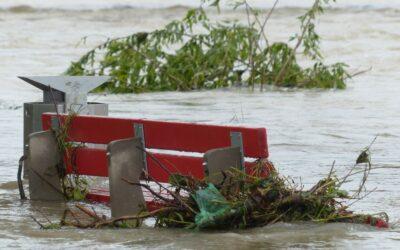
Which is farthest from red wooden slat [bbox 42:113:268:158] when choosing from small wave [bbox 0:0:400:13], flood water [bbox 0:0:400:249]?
small wave [bbox 0:0:400:13]

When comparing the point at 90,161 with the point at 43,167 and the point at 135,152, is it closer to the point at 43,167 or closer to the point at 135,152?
the point at 43,167

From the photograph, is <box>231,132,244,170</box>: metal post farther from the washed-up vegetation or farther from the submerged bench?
the washed-up vegetation

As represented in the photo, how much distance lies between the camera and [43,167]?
9125 millimetres

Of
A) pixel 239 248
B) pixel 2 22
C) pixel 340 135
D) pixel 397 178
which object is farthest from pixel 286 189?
pixel 2 22

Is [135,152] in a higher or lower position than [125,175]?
higher

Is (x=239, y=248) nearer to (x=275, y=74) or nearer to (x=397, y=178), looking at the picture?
(x=397, y=178)

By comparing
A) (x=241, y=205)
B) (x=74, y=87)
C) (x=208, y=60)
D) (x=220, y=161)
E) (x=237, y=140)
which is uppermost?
(x=208, y=60)

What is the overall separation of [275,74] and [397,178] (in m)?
8.59

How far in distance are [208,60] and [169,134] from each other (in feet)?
33.4

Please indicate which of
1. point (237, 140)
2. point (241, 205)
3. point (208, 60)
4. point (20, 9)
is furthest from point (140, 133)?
point (20, 9)

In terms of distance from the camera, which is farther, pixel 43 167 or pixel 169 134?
pixel 43 167

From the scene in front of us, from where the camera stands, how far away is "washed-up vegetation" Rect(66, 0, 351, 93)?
18.1 metres

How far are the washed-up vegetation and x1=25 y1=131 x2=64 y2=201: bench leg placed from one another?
8545 mm

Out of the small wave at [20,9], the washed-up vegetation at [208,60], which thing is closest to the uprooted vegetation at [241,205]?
the washed-up vegetation at [208,60]
